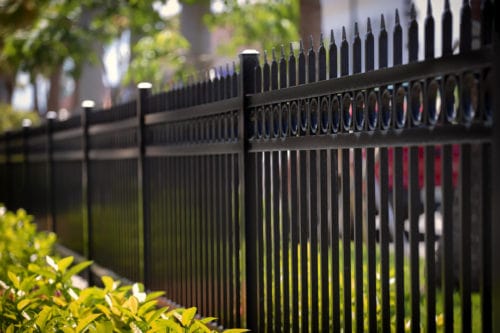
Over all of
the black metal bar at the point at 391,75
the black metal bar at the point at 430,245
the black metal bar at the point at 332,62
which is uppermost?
the black metal bar at the point at 332,62

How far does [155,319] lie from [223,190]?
130 cm

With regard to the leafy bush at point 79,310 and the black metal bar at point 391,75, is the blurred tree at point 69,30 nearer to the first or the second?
the leafy bush at point 79,310

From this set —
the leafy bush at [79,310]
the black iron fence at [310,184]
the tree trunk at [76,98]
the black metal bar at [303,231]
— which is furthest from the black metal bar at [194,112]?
the tree trunk at [76,98]

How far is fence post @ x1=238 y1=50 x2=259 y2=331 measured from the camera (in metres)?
4.83

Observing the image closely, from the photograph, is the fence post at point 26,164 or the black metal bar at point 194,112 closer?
the black metal bar at point 194,112

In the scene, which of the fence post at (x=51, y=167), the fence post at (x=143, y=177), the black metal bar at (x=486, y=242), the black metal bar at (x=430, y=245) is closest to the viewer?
the black metal bar at (x=486, y=242)

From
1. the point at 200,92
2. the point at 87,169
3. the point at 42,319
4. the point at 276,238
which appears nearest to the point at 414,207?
the point at 276,238

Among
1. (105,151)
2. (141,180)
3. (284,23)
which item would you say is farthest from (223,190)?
(284,23)

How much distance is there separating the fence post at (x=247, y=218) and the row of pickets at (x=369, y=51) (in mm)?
75

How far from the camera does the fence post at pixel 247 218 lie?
190 inches

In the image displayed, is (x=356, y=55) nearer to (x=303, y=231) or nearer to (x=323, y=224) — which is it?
(x=323, y=224)

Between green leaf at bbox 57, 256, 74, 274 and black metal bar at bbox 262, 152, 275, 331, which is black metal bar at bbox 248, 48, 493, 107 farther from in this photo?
green leaf at bbox 57, 256, 74, 274

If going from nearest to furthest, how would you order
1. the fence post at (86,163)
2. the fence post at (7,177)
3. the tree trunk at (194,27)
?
1. the fence post at (86,163)
2. the fence post at (7,177)
3. the tree trunk at (194,27)

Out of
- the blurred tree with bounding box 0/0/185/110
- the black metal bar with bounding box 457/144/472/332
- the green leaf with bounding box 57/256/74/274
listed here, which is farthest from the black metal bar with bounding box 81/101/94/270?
the black metal bar with bounding box 457/144/472/332
